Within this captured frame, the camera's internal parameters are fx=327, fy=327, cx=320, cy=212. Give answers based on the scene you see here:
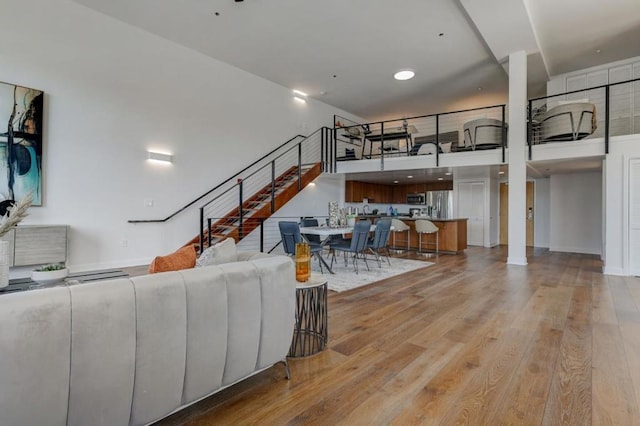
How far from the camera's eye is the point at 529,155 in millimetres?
6219

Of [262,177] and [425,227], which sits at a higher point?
[262,177]

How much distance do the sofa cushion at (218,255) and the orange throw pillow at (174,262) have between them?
7 centimetres

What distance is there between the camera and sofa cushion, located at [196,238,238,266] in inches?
85.0

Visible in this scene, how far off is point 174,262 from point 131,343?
657 mm

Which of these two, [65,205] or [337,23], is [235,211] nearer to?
[65,205]

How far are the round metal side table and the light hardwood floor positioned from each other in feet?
0.37

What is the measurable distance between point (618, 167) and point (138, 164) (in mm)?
8254

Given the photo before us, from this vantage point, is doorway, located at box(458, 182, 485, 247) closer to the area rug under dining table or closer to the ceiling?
the ceiling

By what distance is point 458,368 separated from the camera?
7.46 ft

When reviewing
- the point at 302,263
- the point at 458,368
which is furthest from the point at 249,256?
the point at 458,368

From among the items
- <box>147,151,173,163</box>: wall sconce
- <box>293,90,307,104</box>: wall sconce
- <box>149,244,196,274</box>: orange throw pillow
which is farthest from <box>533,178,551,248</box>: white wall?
<box>149,244,196,274</box>: orange throw pillow

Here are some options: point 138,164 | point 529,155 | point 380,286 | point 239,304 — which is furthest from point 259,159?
point 239,304

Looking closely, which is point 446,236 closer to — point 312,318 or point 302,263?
point 312,318

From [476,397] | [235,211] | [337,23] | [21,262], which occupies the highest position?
[337,23]
